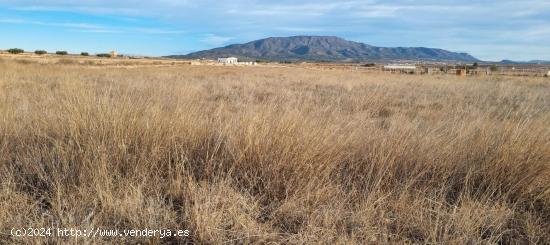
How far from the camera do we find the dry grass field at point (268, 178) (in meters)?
2.38

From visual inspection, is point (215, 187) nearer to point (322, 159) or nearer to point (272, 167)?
point (272, 167)

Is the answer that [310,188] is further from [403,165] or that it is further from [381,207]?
[403,165]

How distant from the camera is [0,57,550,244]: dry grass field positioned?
2.38 m

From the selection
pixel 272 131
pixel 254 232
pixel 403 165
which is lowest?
pixel 254 232

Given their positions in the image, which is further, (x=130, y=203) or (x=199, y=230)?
(x=130, y=203)

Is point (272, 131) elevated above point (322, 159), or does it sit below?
above

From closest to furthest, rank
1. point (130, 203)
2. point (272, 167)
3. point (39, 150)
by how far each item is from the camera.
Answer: point (130, 203) < point (272, 167) < point (39, 150)

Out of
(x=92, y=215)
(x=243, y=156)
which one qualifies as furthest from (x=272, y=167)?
(x=92, y=215)

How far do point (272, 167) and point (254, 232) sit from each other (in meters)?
0.74

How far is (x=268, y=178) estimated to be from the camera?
9.69ft

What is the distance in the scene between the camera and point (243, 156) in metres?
3.09

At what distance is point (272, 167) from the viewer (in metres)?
3.00

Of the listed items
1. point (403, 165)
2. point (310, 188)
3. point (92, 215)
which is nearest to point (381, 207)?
point (310, 188)

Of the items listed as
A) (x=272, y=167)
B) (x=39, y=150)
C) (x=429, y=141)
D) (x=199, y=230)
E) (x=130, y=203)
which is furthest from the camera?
(x=429, y=141)
